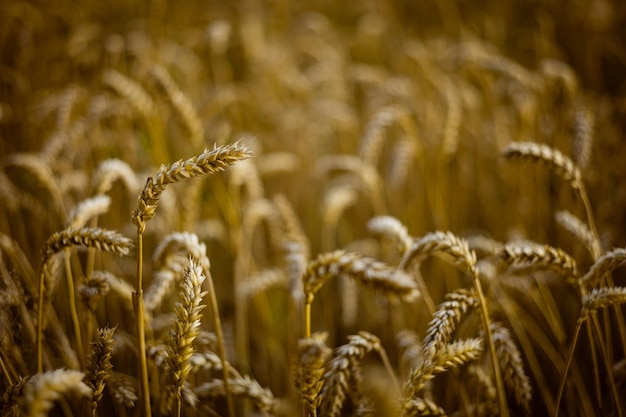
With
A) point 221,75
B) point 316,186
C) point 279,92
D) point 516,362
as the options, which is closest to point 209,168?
point 516,362

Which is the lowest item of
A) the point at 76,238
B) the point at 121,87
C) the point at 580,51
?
the point at 76,238

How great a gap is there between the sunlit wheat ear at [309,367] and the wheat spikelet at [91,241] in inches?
15.7

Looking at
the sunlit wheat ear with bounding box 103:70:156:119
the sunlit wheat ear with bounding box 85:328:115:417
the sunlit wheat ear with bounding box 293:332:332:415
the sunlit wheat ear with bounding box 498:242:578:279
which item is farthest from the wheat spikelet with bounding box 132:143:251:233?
the sunlit wheat ear with bounding box 103:70:156:119

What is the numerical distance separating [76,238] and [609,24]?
3.87m

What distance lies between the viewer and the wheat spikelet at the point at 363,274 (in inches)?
25.2

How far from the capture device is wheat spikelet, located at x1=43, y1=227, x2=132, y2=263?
813 millimetres

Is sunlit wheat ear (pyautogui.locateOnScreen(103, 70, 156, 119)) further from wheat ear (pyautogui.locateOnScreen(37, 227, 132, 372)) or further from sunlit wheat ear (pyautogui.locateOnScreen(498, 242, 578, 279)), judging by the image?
sunlit wheat ear (pyautogui.locateOnScreen(498, 242, 578, 279))

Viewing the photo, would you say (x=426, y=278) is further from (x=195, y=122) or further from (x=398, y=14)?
(x=398, y=14)

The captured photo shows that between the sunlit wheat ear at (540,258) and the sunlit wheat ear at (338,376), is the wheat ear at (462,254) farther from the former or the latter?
the sunlit wheat ear at (338,376)

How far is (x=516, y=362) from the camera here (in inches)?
39.5

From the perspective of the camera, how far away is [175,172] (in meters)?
0.74

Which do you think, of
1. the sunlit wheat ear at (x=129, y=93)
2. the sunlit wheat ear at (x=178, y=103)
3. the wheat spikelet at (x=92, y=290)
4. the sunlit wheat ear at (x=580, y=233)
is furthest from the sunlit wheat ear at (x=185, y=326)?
the sunlit wheat ear at (x=129, y=93)

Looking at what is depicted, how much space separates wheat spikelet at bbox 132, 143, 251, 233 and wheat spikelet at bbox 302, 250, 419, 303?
255mm

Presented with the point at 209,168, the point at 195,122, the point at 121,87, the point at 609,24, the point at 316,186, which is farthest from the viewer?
the point at 609,24
